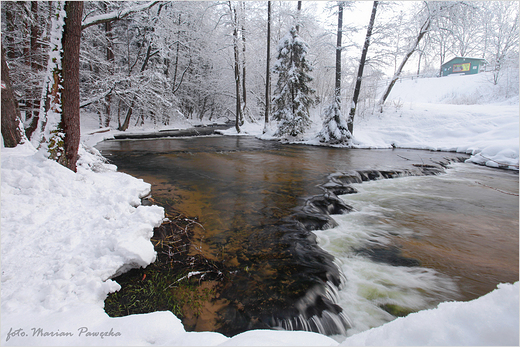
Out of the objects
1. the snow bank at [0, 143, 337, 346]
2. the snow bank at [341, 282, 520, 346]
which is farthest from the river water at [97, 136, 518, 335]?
the snow bank at [341, 282, 520, 346]

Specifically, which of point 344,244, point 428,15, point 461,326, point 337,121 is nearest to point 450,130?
point 337,121

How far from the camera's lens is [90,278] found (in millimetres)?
2229

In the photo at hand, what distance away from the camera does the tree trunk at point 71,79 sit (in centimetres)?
388

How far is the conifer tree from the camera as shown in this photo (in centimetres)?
1397

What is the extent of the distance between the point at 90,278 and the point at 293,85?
1418cm

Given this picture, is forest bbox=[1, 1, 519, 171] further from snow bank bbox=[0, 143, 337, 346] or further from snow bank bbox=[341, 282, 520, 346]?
snow bank bbox=[341, 282, 520, 346]

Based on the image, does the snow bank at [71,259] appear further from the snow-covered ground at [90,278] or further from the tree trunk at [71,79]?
the tree trunk at [71,79]

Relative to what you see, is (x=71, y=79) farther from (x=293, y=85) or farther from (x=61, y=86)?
(x=293, y=85)

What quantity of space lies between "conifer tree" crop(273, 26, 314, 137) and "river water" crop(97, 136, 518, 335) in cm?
810

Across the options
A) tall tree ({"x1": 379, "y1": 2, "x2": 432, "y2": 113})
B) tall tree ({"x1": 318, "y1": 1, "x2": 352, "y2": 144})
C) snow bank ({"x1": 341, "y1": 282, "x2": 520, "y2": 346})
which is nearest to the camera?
snow bank ({"x1": 341, "y1": 282, "x2": 520, "y2": 346})

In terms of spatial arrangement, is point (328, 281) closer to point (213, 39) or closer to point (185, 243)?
point (185, 243)

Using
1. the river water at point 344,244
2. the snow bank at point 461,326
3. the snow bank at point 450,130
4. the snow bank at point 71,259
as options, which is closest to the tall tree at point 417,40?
the snow bank at point 450,130

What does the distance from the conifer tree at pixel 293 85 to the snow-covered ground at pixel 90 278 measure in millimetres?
11195

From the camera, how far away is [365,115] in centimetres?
1555
